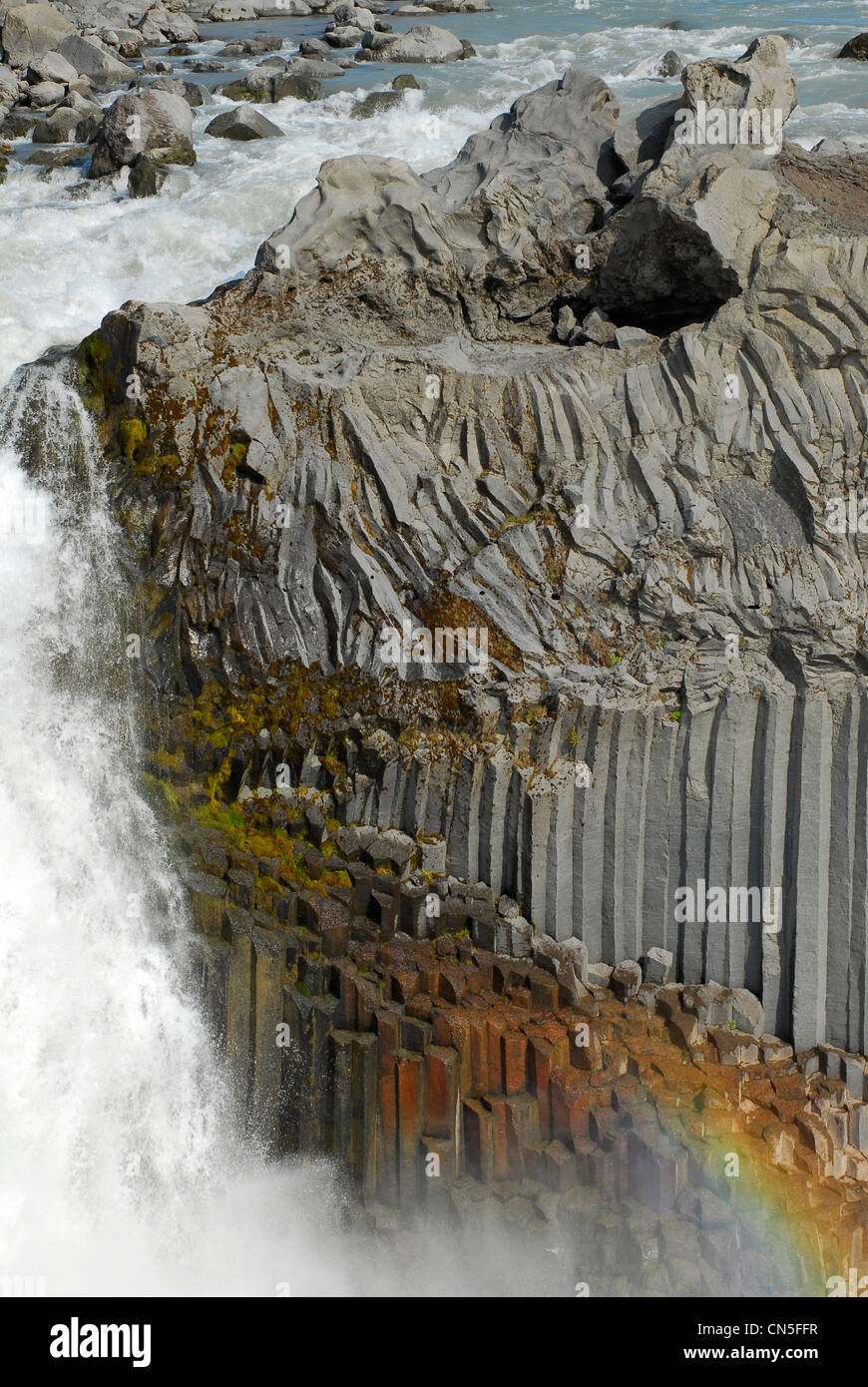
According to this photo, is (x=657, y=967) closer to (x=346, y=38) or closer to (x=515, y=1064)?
(x=515, y=1064)

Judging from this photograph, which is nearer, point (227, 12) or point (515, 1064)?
point (515, 1064)

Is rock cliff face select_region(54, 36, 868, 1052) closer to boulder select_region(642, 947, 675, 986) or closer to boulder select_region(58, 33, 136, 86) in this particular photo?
boulder select_region(642, 947, 675, 986)

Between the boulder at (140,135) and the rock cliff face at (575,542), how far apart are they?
1390 centimetres

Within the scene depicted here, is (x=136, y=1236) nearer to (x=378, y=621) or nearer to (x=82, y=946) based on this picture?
(x=82, y=946)


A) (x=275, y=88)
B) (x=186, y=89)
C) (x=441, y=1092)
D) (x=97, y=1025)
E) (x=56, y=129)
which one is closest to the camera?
(x=441, y=1092)

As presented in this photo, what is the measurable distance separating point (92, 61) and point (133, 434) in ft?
93.9

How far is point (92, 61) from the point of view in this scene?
118 feet

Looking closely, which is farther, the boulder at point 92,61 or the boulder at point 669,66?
the boulder at point 92,61

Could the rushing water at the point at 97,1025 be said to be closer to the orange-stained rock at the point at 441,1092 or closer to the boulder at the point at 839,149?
the orange-stained rock at the point at 441,1092

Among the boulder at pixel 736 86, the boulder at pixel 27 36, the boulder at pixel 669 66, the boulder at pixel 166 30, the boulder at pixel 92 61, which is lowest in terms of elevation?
the boulder at pixel 736 86

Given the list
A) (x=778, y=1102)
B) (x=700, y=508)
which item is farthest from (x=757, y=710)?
(x=778, y=1102)

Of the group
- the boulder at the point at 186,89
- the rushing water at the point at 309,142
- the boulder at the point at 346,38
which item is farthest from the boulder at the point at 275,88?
the boulder at the point at 346,38

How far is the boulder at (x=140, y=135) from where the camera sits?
26.2 metres

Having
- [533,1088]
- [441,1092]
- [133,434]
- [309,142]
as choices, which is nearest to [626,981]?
[533,1088]
